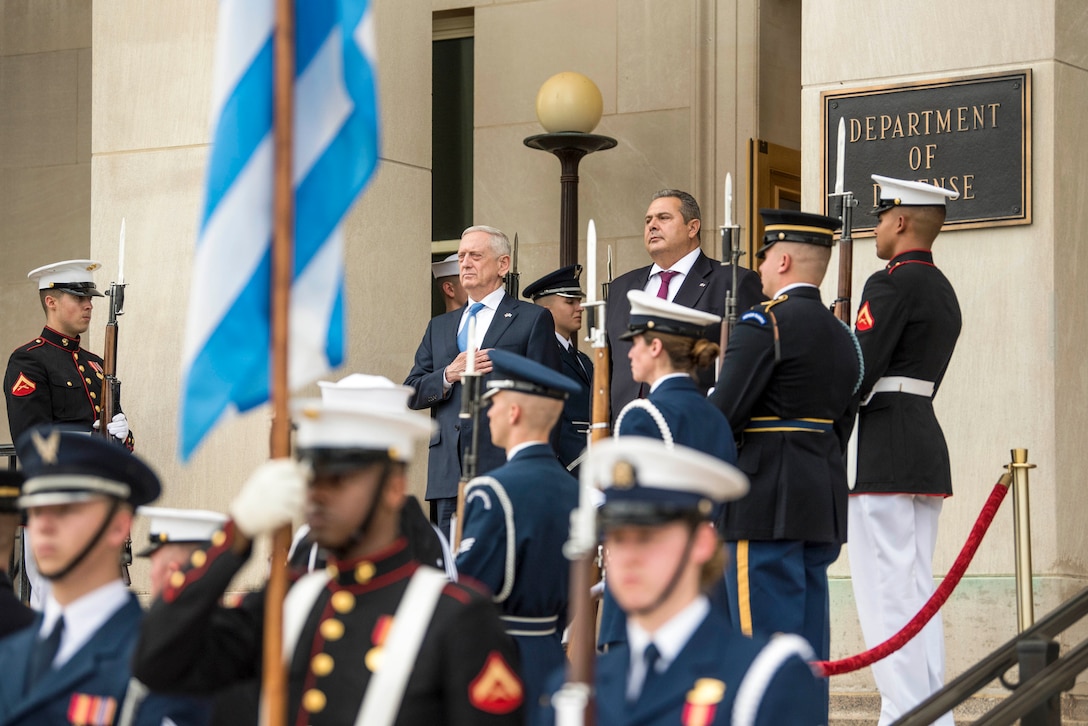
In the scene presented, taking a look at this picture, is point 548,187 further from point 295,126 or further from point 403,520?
point 295,126

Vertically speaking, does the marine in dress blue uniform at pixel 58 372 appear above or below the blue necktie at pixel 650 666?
above

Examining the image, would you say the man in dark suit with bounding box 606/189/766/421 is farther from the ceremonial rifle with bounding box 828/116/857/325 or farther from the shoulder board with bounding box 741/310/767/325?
the shoulder board with bounding box 741/310/767/325

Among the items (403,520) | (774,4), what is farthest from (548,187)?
(403,520)

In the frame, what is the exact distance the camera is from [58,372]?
388 inches

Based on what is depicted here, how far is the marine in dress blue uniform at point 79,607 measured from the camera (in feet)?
12.9

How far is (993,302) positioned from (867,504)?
1573 mm

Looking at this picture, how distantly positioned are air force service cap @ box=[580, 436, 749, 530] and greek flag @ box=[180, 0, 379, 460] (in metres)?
0.76

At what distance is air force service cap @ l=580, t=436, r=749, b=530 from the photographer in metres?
3.42

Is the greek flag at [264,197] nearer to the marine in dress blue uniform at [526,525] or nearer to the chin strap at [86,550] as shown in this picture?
the chin strap at [86,550]

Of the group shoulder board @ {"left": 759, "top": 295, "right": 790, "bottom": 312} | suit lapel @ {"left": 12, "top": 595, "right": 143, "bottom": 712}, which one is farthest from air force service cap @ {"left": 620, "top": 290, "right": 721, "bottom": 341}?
suit lapel @ {"left": 12, "top": 595, "right": 143, "bottom": 712}

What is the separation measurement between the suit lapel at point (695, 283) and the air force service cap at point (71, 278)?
11.2 feet

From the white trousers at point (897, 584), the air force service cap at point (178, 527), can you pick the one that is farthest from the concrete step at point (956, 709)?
the air force service cap at point (178, 527)

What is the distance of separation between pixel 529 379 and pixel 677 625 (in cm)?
233

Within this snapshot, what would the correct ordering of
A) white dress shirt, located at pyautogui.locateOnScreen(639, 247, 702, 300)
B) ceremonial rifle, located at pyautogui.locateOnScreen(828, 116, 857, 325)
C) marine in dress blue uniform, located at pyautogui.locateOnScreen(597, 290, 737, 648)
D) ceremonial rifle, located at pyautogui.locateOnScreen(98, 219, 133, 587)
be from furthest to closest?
ceremonial rifle, located at pyautogui.locateOnScreen(98, 219, 133, 587) → white dress shirt, located at pyautogui.locateOnScreen(639, 247, 702, 300) → ceremonial rifle, located at pyautogui.locateOnScreen(828, 116, 857, 325) → marine in dress blue uniform, located at pyautogui.locateOnScreen(597, 290, 737, 648)
